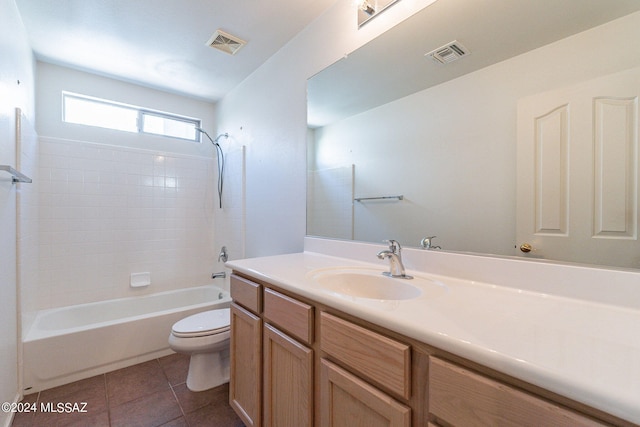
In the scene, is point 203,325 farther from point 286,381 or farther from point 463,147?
point 463,147

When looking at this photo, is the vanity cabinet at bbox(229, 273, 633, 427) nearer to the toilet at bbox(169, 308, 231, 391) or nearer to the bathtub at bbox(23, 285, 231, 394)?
the toilet at bbox(169, 308, 231, 391)

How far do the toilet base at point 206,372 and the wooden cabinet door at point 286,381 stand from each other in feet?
2.71

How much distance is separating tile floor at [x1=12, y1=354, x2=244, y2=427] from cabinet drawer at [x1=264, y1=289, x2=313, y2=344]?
34.4 inches

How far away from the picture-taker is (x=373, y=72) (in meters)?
1.44

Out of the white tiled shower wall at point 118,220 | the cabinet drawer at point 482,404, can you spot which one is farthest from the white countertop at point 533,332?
the white tiled shower wall at point 118,220

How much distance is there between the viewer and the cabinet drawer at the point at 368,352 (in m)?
0.66

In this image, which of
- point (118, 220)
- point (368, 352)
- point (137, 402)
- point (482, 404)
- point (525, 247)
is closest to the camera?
point (482, 404)

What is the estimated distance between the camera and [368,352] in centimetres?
74

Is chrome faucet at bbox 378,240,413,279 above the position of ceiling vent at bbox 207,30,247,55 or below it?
below

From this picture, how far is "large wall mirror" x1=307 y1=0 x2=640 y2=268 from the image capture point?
2.62ft

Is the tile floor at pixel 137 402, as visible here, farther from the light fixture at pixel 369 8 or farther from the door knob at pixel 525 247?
the light fixture at pixel 369 8

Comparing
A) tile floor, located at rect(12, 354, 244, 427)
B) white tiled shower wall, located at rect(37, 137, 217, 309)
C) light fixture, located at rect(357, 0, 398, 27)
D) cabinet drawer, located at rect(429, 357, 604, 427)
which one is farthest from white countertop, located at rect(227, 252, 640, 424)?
white tiled shower wall, located at rect(37, 137, 217, 309)

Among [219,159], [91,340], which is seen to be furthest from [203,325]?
[219,159]

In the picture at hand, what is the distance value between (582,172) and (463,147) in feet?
1.26
